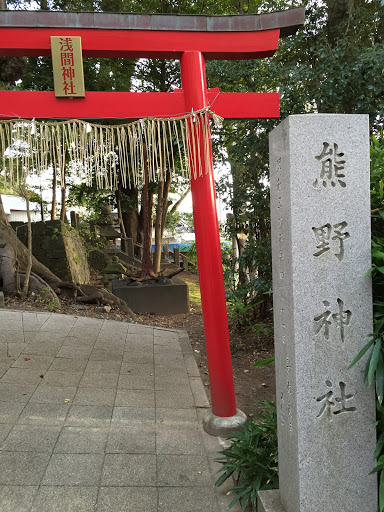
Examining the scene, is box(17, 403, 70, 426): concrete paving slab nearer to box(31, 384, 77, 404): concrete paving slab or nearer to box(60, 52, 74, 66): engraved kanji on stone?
box(31, 384, 77, 404): concrete paving slab

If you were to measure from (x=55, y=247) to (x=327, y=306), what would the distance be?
1027 centimetres

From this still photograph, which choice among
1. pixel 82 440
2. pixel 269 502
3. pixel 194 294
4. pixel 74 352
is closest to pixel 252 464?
pixel 269 502

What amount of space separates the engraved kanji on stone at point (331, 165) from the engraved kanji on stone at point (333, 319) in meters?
0.64

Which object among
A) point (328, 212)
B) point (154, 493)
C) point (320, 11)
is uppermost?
point (320, 11)

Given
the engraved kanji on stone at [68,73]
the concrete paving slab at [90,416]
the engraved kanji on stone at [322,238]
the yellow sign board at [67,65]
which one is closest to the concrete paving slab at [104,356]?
the concrete paving slab at [90,416]

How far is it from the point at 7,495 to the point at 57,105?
3.34m

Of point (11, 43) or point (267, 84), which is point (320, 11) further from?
point (11, 43)

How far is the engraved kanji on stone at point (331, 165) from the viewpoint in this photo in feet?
7.37

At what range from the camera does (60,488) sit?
2.90 m

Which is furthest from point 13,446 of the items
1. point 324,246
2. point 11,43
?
point 11,43

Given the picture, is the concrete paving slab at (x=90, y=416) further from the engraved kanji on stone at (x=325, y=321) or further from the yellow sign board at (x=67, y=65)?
the yellow sign board at (x=67, y=65)

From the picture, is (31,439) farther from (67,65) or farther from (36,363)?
(67,65)

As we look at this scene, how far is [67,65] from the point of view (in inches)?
160

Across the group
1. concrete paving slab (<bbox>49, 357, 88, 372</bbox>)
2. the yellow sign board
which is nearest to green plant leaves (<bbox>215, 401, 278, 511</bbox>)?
concrete paving slab (<bbox>49, 357, 88, 372</bbox>)
